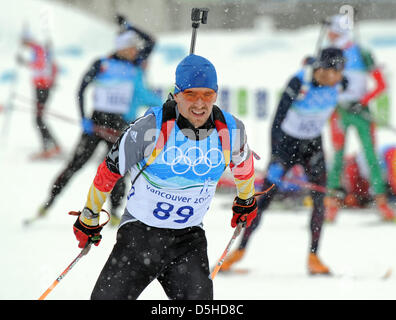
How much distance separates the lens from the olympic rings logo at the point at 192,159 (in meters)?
3.04

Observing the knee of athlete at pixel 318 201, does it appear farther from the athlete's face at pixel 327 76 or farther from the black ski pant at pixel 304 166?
the athlete's face at pixel 327 76

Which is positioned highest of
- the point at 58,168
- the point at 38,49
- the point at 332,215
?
the point at 38,49

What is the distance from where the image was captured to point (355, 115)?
7.20 metres

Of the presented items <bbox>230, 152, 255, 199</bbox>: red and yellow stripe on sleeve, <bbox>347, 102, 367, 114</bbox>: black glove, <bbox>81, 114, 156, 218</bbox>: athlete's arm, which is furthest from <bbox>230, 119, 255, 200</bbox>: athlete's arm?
<bbox>347, 102, 367, 114</bbox>: black glove

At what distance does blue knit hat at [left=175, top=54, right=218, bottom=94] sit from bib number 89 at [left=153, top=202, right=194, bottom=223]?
56cm

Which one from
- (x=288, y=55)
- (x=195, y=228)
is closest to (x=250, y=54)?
(x=288, y=55)

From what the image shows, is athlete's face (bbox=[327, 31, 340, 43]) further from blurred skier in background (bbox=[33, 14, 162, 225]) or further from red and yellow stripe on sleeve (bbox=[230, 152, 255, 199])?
red and yellow stripe on sleeve (bbox=[230, 152, 255, 199])

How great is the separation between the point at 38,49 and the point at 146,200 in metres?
9.32

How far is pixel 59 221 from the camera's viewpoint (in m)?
7.25

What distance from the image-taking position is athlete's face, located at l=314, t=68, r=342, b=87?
5168mm

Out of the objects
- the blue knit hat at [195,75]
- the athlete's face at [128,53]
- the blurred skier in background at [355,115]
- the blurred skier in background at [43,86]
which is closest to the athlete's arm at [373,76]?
the blurred skier in background at [355,115]

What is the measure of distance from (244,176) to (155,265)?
2.11 ft

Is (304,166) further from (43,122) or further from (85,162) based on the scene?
(43,122)
